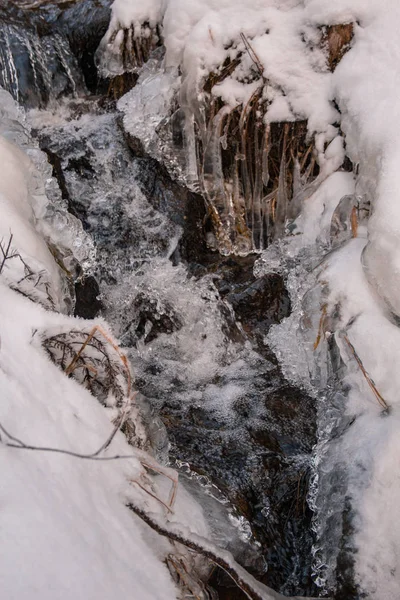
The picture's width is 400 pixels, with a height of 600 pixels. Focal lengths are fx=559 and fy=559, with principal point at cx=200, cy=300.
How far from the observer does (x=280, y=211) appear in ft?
12.2

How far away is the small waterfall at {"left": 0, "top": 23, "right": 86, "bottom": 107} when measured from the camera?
15.7ft

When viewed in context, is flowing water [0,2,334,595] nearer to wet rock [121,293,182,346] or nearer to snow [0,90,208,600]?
wet rock [121,293,182,346]

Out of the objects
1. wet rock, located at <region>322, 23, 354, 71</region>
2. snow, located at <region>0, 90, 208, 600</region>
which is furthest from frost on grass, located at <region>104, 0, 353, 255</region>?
snow, located at <region>0, 90, 208, 600</region>

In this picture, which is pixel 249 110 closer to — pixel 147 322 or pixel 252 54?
pixel 252 54

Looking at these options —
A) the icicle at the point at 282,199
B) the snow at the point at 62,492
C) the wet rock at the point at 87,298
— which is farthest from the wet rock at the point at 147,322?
the snow at the point at 62,492

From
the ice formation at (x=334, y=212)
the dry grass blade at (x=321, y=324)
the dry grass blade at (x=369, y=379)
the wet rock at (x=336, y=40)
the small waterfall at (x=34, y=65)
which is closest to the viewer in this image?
the ice formation at (x=334, y=212)

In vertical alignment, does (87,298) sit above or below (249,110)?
below

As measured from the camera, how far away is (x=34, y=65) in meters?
4.82

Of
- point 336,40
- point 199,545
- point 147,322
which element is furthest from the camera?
point 147,322

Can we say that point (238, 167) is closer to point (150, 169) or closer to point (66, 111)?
point (150, 169)

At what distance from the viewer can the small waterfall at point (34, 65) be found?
4.80 m

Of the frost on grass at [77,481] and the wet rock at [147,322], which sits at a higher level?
the frost on grass at [77,481]

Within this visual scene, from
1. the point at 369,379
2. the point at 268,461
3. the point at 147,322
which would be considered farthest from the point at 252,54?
the point at 268,461

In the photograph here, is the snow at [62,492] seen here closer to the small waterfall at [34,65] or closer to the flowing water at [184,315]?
the flowing water at [184,315]
